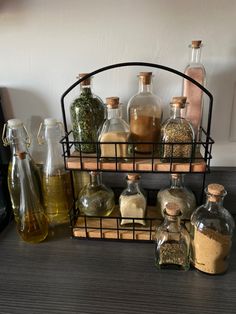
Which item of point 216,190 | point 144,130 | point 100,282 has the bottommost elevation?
point 100,282

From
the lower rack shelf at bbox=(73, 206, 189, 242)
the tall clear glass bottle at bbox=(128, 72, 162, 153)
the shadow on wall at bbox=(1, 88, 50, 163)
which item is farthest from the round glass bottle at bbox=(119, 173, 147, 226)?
the shadow on wall at bbox=(1, 88, 50, 163)

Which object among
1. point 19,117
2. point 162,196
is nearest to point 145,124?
point 162,196

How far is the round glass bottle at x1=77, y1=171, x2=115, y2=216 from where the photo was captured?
816 mm

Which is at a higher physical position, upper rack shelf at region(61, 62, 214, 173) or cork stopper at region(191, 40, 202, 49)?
cork stopper at region(191, 40, 202, 49)

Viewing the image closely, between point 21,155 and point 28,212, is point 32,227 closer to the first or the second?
point 28,212

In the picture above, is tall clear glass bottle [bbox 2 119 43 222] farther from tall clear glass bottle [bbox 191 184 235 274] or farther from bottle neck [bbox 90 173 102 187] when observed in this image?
tall clear glass bottle [bbox 191 184 235 274]

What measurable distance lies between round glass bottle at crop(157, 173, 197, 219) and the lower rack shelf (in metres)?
0.03

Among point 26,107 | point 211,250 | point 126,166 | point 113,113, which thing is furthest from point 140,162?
point 26,107

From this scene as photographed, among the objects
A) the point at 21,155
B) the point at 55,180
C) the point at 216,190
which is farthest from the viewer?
the point at 55,180

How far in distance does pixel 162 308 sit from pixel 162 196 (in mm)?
295

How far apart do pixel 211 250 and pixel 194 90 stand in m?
0.39

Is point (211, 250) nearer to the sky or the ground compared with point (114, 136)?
nearer to the ground

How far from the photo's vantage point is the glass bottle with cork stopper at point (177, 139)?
683 mm

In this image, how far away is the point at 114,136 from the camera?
698 mm
